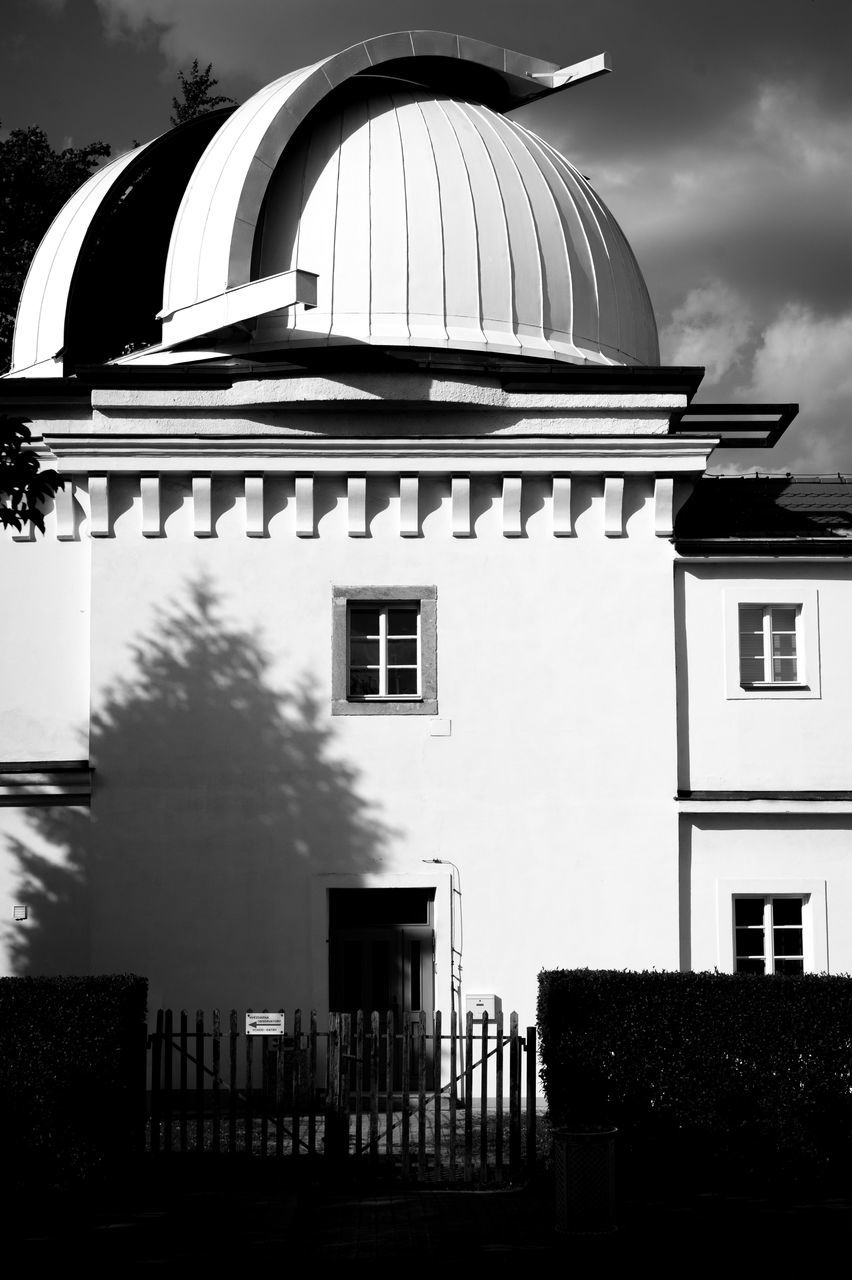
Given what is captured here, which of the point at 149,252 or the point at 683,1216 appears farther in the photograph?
the point at 149,252

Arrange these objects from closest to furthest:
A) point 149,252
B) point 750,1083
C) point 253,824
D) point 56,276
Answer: point 750,1083, point 253,824, point 56,276, point 149,252

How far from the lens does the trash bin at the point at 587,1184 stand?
11836 mm

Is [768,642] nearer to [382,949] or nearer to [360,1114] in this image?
[382,949]

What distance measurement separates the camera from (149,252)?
2430 centimetres

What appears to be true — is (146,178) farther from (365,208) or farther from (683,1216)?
(683,1216)

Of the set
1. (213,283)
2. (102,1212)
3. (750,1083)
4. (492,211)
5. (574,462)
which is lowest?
(102,1212)

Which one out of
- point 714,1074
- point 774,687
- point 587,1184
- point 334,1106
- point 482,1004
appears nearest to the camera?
point 587,1184

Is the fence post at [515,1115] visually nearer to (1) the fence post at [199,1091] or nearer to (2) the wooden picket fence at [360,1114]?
(2) the wooden picket fence at [360,1114]

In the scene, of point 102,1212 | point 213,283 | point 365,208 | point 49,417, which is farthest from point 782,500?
point 102,1212

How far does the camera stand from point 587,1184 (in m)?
11.9

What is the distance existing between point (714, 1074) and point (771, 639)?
688 centimetres

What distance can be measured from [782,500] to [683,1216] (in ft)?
35.2

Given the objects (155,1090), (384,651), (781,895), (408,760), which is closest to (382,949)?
(408,760)

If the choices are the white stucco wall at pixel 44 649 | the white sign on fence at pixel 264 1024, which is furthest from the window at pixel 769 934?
the white stucco wall at pixel 44 649
